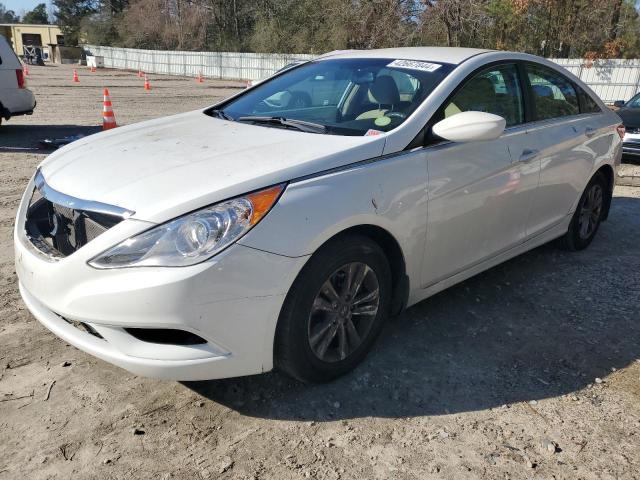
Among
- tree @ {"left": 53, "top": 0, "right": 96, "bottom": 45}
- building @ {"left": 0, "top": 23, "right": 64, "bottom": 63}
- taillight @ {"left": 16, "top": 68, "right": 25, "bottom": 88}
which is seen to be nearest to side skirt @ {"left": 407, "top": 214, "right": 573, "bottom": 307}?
taillight @ {"left": 16, "top": 68, "right": 25, "bottom": 88}

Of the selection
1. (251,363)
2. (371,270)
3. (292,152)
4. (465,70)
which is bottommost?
(251,363)

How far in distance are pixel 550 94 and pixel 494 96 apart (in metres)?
0.86

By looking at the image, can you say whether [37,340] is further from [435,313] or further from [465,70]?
[465,70]

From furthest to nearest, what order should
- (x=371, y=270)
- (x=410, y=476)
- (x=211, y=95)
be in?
(x=211, y=95), (x=371, y=270), (x=410, y=476)

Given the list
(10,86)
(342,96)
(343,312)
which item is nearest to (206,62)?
(10,86)

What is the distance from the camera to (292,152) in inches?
107

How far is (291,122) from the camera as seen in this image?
130 inches

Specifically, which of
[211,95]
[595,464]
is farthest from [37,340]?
[211,95]

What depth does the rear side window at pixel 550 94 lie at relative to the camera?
4.05 meters

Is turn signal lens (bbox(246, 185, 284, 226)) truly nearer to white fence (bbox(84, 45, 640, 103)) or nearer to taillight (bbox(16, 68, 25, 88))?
taillight (bbox(16, 68, 25, 88))

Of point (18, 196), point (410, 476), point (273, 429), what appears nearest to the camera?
point (410, 476)

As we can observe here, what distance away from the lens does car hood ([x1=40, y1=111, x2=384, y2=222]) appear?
7.79ft

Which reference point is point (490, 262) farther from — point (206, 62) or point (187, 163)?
point (206, 62)

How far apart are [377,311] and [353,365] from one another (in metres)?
0.31
